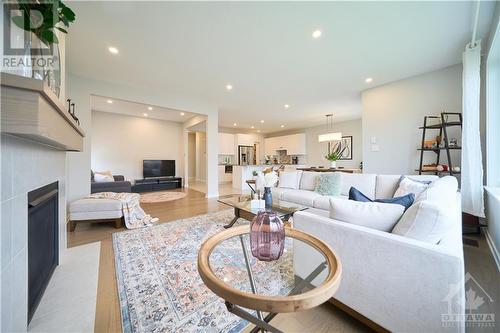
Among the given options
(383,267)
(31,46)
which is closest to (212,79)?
(31,46)

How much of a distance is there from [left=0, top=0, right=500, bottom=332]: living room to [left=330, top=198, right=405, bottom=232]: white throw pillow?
0.4 inches

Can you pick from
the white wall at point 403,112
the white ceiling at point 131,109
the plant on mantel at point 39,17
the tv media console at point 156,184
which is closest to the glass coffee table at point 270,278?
the plant on mantel at point 39,17

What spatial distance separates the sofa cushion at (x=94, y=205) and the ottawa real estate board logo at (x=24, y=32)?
2292mm

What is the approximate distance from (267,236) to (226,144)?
770cm

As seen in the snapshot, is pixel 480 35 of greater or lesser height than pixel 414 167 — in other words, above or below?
above

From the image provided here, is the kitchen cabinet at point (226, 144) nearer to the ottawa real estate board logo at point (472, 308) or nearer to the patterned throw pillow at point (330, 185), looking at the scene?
the patterned throw pillow at point (330, 185)

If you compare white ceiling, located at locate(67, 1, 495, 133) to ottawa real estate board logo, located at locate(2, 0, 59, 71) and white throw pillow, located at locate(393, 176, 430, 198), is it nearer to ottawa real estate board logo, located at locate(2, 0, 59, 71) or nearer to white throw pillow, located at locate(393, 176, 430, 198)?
ottawa real estate board logo, located at locate(2, 0, 59, 71)

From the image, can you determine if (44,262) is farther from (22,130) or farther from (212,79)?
(212,79)

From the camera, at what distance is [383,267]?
3.32ft

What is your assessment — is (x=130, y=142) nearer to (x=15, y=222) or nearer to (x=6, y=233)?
(x=15, y=222)

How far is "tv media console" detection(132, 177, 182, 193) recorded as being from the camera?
639 cm

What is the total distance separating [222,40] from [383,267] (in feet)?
9.48

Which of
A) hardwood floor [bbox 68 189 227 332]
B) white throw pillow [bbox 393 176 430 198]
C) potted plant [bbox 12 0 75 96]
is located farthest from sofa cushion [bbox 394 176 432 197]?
potted plant [bbox 12 0 75 96]

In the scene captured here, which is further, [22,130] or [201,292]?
[201,292]
